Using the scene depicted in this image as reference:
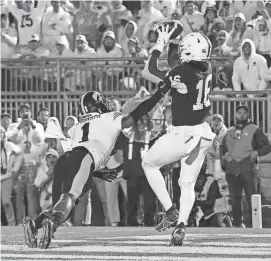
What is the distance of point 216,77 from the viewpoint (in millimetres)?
17672

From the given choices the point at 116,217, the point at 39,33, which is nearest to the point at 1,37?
the point at 39,33

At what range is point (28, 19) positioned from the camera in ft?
67.1

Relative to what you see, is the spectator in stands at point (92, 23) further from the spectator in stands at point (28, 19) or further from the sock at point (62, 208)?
the sock at point (62, 208)

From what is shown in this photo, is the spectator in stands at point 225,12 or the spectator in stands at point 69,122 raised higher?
the spectator in stands at point 225,12

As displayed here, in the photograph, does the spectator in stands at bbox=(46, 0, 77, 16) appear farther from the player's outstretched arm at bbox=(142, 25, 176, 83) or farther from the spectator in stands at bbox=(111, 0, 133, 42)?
the player's outstretched arm at bbox=(142, 25, 176, 83)

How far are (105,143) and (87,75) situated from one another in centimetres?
744

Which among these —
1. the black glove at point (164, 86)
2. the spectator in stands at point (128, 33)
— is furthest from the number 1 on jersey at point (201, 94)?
the spectator in stands at point (128, 33)

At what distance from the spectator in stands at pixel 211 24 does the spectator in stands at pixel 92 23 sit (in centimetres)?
197

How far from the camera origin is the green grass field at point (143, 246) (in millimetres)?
9586

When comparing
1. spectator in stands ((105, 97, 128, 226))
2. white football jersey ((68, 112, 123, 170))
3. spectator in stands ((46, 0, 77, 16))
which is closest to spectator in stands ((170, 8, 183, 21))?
spectator in stands ((46, 0, 77, 16))

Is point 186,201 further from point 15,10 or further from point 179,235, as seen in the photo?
point 15,10

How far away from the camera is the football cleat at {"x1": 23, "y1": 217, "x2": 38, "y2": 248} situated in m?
10.1

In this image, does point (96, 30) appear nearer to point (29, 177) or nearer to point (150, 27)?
point (150, 27)

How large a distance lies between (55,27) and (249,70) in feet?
15.3
